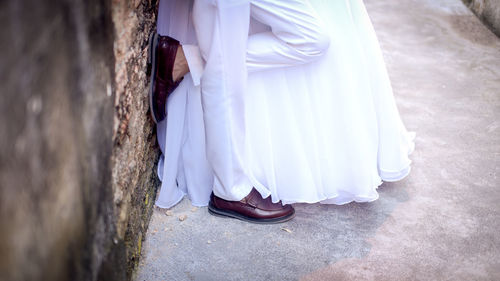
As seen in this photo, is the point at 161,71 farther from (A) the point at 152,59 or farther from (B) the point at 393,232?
(B) the point at 393,232

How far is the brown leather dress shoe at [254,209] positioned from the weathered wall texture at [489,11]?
3544 millimetres

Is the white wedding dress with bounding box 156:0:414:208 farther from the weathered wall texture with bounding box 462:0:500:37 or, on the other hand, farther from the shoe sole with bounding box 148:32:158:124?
the weathered wall texture with bounding box 462:0:500:37

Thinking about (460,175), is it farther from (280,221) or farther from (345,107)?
(280,221)

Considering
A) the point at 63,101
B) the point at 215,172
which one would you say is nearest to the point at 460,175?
the point at 215,172

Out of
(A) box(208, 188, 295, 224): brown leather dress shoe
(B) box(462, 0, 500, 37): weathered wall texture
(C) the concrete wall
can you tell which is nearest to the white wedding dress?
(A) box(208, 188, 295, 224): brown leather dress shoe

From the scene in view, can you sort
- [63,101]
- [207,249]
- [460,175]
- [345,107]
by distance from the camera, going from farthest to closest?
[460,175], [345,107], [207,249], [63,101]

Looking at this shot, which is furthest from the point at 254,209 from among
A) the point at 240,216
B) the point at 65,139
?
the point at 65,139

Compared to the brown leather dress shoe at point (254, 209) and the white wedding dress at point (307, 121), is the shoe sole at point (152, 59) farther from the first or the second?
the brown leather dress shoe at point (254, 209)

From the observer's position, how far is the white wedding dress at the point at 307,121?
240 centimetres

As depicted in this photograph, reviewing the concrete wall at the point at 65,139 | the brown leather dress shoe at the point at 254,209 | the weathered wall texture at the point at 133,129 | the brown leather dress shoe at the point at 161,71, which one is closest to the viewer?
the concrete wall at the point at 65,139

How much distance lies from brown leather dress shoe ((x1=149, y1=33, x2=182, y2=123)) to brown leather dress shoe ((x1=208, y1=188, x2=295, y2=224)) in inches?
Answer: 20.8

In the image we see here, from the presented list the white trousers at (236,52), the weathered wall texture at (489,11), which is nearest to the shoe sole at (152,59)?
the white trousers at (236,52)

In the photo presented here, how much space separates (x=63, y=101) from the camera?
3.78 ft

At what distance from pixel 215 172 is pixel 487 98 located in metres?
2.37
